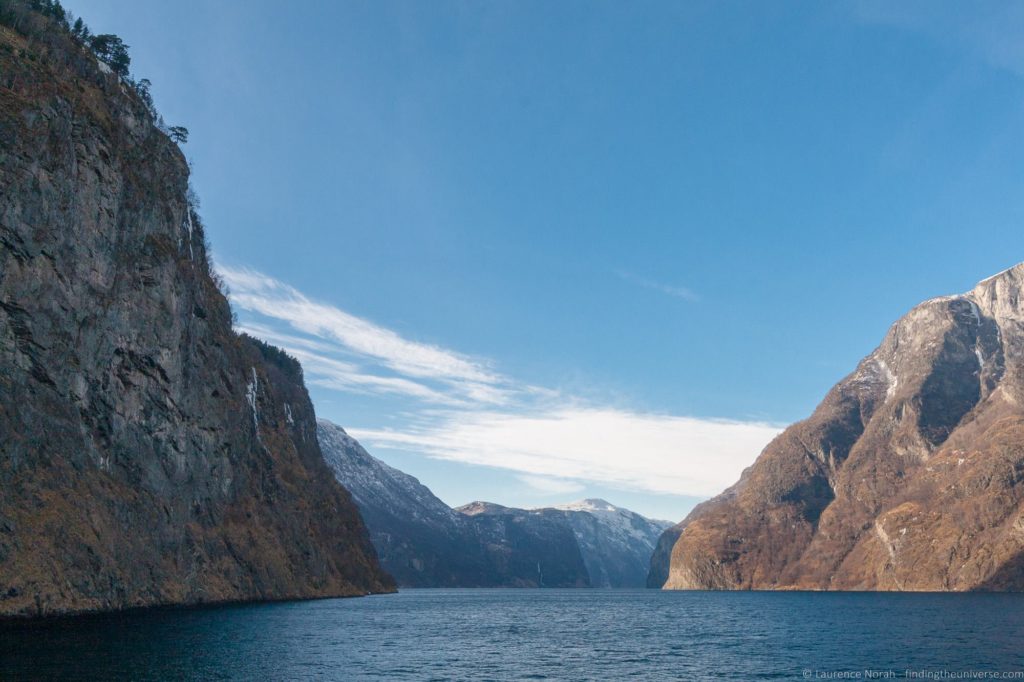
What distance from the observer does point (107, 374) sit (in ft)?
297

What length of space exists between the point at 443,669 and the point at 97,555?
41.8m

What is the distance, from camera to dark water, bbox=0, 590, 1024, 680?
4956 cm

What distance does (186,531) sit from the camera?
101062 mm

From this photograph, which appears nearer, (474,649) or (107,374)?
(474,649)

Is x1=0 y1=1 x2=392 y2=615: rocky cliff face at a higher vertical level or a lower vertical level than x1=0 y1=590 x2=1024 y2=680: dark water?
higher

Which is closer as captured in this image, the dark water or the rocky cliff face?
the dark water

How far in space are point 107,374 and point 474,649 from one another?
184 feet

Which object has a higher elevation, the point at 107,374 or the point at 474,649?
the point at 107,374

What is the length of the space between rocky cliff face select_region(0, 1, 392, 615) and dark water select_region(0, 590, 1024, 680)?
795cm

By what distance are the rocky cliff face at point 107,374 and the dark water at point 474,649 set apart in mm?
7950

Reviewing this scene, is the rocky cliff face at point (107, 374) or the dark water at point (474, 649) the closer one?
Result: the dark water at point (474, 649)

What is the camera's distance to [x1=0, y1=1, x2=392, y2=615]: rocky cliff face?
2844 inches

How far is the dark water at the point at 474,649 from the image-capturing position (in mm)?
49562

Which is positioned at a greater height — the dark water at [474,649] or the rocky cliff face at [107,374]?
the rocky cliff face at [107,374]
